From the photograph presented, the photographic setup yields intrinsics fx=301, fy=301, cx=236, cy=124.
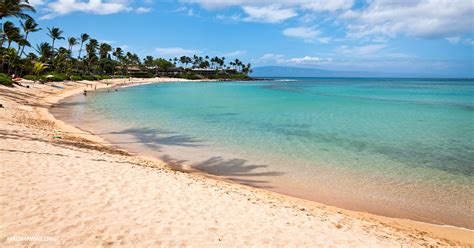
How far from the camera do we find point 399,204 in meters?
8.57

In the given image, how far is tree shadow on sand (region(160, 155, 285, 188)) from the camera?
10453mm

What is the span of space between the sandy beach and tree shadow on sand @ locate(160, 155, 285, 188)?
1.12 metres

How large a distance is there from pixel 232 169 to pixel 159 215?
576cm

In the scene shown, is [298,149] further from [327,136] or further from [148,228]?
[148,228]

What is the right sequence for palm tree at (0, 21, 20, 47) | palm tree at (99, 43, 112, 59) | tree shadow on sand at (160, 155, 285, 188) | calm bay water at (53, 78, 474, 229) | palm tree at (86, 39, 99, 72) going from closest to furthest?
1. calm bay water at (53, 78, 474, 229)
2. tree shadow on sand at (160, 155, 285, 188)
3. palm tree at (0, 21, 20, 47)
4. palm tree at (86, 39, 99, 72)
5. palm tree at (99, 43, 112, 59)

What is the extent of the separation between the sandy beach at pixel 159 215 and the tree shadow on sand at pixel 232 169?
1.12m

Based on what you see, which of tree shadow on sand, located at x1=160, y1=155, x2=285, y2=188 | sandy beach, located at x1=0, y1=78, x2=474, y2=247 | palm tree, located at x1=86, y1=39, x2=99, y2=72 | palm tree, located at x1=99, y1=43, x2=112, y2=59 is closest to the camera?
sandy beach, located at x1=0, y1=78, x2=474, y2=247

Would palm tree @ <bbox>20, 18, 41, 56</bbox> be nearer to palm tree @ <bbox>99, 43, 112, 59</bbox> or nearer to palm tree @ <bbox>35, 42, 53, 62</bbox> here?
palm tree @ <bbox>35, 42, 53, 62</bbox>

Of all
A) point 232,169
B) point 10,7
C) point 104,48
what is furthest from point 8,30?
point 104,48

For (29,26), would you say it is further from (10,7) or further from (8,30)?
(10,7)

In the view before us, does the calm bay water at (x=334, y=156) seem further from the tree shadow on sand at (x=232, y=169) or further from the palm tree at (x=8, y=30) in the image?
the palm tree at (x=8, y=30)

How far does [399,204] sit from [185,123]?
16.3m

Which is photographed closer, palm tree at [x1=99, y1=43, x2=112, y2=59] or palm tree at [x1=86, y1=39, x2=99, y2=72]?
palm tree at [x1=86, y1=39, x2=99, y2=72]

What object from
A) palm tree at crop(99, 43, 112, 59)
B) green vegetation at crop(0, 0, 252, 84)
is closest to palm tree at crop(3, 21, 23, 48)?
green vegetation at crop(0, 0, 252, 84)
